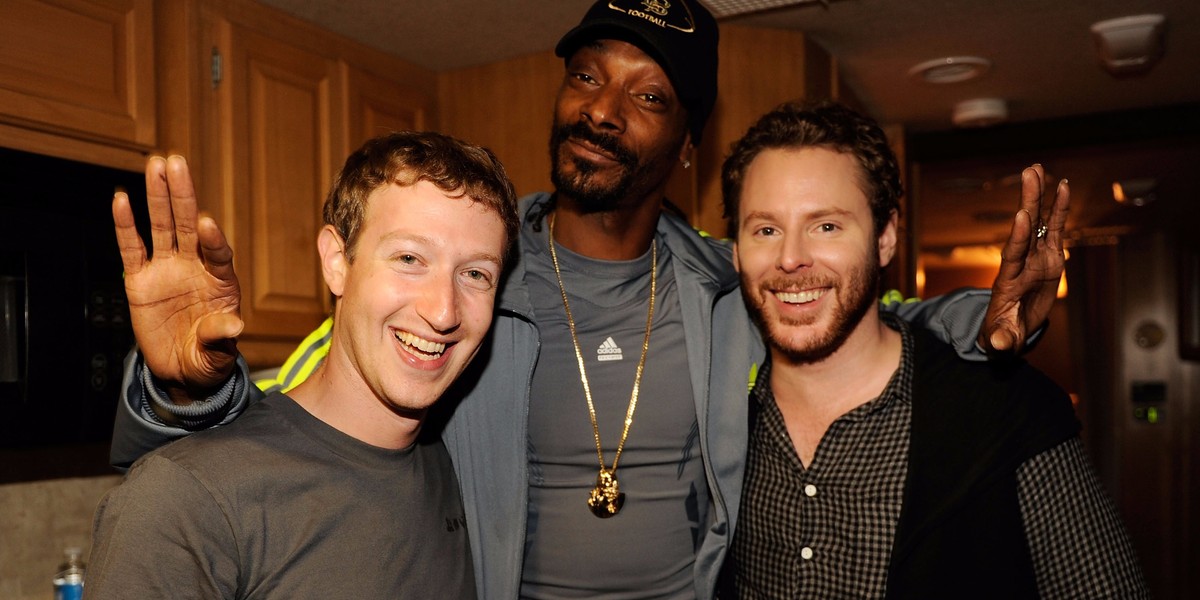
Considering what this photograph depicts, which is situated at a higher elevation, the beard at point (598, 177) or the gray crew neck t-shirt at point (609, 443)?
the beard at point (598, 177)

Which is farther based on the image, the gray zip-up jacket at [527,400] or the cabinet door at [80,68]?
the cabinet door at [80,68]

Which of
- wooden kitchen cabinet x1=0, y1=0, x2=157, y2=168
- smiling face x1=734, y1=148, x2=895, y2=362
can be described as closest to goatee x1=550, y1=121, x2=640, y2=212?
smiling face x1=734, y1=148, x2=895, y2=362

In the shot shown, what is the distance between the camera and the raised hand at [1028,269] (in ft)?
4.54

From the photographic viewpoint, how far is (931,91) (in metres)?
4.06

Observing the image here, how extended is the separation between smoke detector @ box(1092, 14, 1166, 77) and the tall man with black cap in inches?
77.3

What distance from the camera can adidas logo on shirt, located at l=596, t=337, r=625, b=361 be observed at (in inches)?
71.4

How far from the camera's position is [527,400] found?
1.69 meters

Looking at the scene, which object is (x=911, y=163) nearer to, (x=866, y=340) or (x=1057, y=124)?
(x=1057, y=124)

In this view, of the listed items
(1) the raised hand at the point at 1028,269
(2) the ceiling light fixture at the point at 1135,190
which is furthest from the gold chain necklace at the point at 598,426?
(2) the ceiling light fixture at the point at 1135,190

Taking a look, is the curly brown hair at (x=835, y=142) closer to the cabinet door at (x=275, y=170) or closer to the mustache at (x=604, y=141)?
the mustache at (x=604, y=141)

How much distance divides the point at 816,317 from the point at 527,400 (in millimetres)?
551

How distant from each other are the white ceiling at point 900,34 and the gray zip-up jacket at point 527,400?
1.47 m

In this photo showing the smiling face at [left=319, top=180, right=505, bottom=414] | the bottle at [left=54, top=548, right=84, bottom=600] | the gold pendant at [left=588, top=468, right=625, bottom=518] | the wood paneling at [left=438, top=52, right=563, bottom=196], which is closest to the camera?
the smiling face at [left=319, top=180, right=505, bottom=414]

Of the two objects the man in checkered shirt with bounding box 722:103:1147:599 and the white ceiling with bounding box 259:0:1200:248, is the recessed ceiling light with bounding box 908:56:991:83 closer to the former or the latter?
the white ceiling with bounding box 259:0:1200:248
